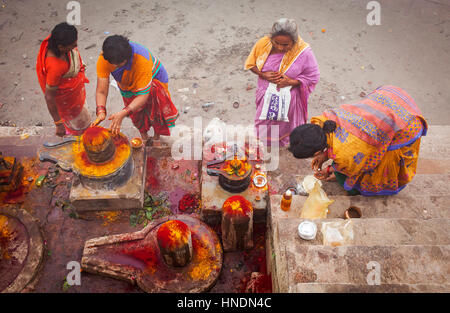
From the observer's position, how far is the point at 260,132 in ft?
14.2

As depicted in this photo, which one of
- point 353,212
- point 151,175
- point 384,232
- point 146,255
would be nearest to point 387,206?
point 353,212

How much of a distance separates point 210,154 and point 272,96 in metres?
1.18

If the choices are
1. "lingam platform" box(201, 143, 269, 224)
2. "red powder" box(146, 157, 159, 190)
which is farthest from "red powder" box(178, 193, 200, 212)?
"red powder" box(146, 157, 159, 190)

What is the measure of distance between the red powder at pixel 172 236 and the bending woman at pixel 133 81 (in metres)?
1.20

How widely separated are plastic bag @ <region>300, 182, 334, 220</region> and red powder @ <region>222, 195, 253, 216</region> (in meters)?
0.53

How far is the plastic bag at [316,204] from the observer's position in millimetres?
2598

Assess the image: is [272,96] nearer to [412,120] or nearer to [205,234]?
[412,120]

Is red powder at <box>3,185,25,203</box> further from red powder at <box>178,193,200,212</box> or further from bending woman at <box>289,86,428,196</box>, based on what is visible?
bending woman at <box>289,86,428,196</box>

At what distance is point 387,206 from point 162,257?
2.29m

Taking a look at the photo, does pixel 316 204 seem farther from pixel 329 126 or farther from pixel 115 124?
pixel 115 124

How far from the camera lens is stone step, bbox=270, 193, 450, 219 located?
2.88 meters

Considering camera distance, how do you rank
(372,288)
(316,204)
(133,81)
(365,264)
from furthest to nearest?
(133,81) → (316,204) → (365,264) → (372,288)

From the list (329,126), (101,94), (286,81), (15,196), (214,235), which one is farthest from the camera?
(286,81)

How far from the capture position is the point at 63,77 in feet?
11.4
